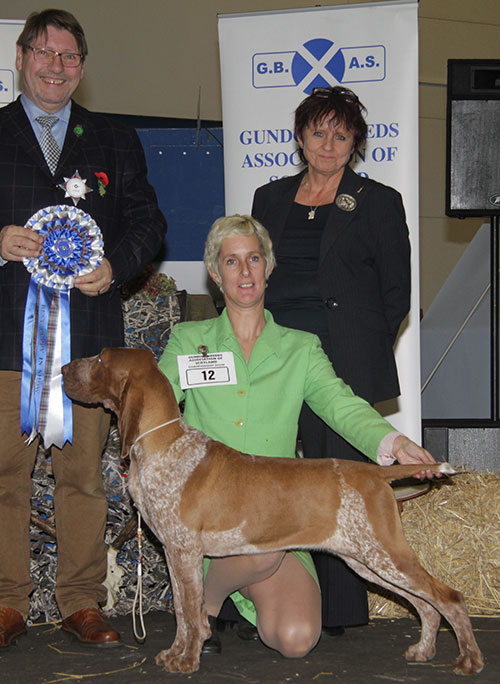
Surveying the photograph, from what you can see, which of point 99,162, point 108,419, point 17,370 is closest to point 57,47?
point 99,162

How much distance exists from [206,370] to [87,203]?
877 millimetres

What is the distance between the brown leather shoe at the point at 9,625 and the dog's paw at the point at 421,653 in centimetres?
145

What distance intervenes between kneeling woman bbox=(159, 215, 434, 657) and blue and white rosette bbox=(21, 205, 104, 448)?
43 cm

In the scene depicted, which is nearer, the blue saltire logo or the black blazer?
the black blazer

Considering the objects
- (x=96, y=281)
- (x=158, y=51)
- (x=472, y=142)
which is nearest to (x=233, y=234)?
(x=96, y=281)

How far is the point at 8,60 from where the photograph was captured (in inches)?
193

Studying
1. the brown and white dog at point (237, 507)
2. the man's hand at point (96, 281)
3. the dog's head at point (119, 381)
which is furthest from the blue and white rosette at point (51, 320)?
the brown and white dog at point (237, 507)

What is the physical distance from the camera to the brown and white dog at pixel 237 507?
2559mm

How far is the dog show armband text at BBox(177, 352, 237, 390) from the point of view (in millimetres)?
2955

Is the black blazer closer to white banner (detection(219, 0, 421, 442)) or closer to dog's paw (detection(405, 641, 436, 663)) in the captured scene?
dog's paw (detection(405, 641, 436, 663))

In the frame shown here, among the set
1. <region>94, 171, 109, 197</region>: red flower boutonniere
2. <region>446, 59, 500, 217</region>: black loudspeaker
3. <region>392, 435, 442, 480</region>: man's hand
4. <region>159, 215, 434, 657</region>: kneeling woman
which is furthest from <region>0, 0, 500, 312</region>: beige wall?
<region>392, 435, 442, 480</region>: man's hand

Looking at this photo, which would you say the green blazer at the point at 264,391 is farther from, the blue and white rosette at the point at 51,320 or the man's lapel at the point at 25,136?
the man's lapel at the point at 25,136

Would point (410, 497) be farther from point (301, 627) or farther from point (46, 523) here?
point (46, 523)

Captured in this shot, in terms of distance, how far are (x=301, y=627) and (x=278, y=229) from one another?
1.62 m
